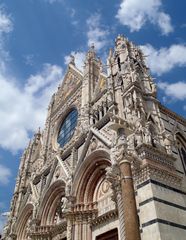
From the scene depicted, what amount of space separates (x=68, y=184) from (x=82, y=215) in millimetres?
1534

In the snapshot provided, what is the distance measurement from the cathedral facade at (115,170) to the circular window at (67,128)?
0.26ft

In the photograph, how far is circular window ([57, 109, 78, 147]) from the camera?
15991mm

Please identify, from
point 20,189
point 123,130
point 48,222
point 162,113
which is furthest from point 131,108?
point 20,189

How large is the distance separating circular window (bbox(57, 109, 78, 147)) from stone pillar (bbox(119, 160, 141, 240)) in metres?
9.05

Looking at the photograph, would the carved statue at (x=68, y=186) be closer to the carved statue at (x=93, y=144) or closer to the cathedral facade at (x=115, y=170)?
the cathedral facade at (x=115, y=170)

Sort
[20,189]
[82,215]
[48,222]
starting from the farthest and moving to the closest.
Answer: [20,189], [48,222], [82,215]

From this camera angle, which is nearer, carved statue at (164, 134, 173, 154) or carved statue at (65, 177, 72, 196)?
carved statue at (164, 134, 173, 154)

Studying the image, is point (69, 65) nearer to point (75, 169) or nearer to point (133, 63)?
point (133, 63)

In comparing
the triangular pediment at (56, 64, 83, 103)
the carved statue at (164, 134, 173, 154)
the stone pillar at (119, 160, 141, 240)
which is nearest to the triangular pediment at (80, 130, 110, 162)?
the carved statue at (164, 134, 173, 154)

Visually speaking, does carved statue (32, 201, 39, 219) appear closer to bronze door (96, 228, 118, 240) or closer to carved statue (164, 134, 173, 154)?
bronze door (96, 228, 118, 240)

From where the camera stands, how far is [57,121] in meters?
18.0

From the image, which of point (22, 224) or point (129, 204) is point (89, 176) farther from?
point (22, 224)

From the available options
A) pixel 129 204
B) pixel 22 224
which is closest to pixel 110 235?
pixel 129 204

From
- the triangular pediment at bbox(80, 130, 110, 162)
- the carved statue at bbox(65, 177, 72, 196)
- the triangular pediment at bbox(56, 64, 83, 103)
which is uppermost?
the triangular pediment at bbox(56, 64, 83, 103)
